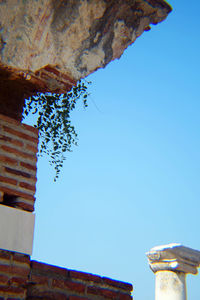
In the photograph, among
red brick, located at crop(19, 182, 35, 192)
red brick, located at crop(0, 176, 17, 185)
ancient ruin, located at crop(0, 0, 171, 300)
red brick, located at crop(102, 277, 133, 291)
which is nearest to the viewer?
ancient ruin, located at crop(0, 0, 171, 300)

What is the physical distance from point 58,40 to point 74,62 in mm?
231

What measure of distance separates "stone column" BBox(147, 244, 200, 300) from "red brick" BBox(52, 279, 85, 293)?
5519mm

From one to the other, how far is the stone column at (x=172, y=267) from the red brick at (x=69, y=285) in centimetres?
552

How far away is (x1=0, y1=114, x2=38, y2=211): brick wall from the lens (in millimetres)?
3127

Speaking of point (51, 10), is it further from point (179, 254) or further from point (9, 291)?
point (179, 254)

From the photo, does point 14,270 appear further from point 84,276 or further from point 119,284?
point 119,284

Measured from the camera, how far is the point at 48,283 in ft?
10.4

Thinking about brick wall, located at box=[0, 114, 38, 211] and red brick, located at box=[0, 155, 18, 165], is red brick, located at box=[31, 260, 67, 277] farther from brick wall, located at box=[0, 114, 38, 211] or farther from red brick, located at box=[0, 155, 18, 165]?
red brick, located at box=[0, 155, 18, 165]

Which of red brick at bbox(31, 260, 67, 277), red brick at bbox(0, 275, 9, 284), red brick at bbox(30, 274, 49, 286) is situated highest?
red brick at bbox(31, 260, 67, 277)

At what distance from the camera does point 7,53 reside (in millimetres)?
3062

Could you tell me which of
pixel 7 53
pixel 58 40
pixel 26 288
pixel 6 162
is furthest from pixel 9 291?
pixel 58 40

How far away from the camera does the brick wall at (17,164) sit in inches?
123

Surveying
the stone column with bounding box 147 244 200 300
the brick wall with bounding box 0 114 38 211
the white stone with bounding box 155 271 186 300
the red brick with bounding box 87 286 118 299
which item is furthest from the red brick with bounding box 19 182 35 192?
the white stone with bounding box 155 271 186 300

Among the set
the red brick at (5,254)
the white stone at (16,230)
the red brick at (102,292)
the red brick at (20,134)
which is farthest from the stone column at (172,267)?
the red brick at (5,254)
